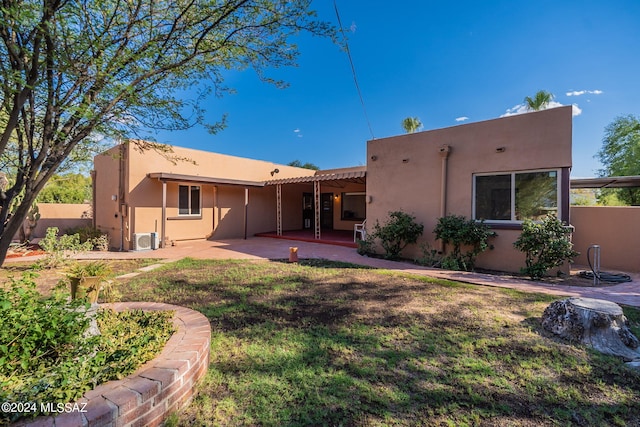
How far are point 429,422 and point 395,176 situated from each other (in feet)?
27.3

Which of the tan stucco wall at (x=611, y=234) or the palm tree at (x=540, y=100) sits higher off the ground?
the palm tree at (x=540, y=100)

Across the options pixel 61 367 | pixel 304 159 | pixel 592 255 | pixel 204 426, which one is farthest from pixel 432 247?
pixel 304 159

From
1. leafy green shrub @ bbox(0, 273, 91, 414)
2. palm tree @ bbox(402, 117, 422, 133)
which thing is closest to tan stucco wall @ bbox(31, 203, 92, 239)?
leafy green shrub @ bbox(0, 273, 91, 414)

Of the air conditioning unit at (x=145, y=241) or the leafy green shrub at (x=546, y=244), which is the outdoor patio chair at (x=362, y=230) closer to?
the leafy green shrub at (x=546, y=244)

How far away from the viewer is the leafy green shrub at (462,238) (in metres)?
7.58

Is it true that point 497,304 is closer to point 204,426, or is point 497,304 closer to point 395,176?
point 204,426

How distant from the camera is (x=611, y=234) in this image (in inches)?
328

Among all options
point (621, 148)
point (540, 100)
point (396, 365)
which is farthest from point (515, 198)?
point (621, 148)

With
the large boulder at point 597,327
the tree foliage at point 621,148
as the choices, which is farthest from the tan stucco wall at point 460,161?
the tree foliage at point 621,148

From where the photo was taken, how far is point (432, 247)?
8.81 metres

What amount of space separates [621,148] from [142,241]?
28997 millimetres

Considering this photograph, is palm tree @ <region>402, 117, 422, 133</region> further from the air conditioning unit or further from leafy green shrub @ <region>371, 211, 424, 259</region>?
the air conditioning unit

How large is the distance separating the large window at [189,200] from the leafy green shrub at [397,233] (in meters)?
8.57

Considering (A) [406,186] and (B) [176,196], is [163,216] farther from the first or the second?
(A) [406,186]
